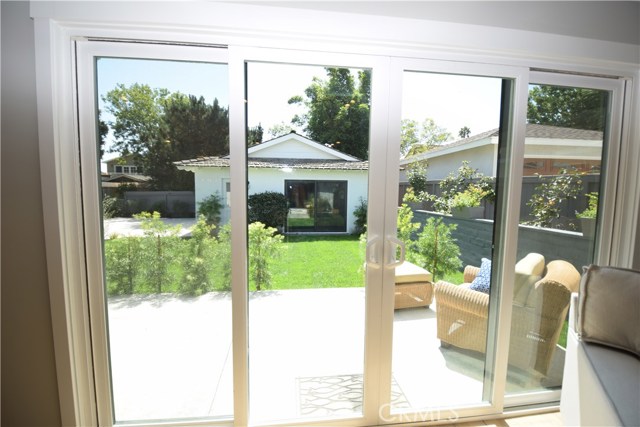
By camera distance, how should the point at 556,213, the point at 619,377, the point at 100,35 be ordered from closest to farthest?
the point at 619,377 → the point at 100,35 → the point at 556,213

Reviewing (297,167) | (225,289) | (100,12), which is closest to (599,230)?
(297,167)

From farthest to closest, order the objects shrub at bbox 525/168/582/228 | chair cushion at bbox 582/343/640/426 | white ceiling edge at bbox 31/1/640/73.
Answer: shrub at bbox 525/168/582/228, white ceiling edge at bbox 31/1/640/73, chair cushion at bbox 582/343/640/426

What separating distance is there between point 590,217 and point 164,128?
98.8 inches

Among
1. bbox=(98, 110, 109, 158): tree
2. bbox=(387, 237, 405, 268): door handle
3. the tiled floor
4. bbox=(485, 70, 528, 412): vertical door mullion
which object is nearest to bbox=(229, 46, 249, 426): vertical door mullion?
bbox=(98, 110, 109, 158): tree

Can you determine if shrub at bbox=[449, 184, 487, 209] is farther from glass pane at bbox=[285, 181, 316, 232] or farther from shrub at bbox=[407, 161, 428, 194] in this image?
glass pane at bbox=[285, 181, 316, 232]

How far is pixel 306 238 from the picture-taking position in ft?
4.83

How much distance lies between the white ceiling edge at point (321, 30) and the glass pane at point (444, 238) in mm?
164

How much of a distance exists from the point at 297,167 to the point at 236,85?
48cm

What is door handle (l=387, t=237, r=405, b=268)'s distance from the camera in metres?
1.42

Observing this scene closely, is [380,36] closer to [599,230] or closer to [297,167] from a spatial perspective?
[297,167]

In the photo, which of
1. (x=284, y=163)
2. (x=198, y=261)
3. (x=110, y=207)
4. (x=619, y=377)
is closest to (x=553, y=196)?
(x=619, y=377)

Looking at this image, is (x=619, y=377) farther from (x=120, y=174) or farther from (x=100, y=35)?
(x=100, y=35)

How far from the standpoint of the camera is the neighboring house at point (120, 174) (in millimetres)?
1351

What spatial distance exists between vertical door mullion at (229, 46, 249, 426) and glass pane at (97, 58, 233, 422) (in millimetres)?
78
